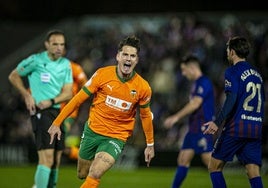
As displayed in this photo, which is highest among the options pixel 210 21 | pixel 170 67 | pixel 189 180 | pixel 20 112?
pixel 210 21

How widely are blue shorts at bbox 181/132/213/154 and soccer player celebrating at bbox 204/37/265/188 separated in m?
2.58

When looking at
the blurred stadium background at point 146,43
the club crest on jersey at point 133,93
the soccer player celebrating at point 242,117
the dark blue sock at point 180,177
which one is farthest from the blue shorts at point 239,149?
the blurred stadium background at point 146,43

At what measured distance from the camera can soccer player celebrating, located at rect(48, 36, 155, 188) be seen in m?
8.02

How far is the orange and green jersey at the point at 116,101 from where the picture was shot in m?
8.08

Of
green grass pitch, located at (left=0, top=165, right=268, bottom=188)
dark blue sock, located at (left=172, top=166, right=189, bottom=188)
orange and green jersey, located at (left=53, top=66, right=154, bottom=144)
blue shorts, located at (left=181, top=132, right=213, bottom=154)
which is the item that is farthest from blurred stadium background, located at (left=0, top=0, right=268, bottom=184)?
orange and green jersey, located at (left=53, top=66, right=154, bottom=144)

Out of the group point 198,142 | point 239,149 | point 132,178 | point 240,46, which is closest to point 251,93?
point 240,46

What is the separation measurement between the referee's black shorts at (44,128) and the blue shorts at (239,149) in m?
2.40

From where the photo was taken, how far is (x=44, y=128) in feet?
30.9

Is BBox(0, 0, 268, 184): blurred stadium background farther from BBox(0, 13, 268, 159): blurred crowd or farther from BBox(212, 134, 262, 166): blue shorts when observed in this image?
BBox(212, 134, 262, 166): blue shorts

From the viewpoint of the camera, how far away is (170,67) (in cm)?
1848

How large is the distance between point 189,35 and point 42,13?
659cm

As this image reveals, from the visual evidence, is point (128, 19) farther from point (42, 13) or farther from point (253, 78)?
point (253, 78)

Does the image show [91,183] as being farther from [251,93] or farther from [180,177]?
[180,177]

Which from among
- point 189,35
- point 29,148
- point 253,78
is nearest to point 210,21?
point 189,35
